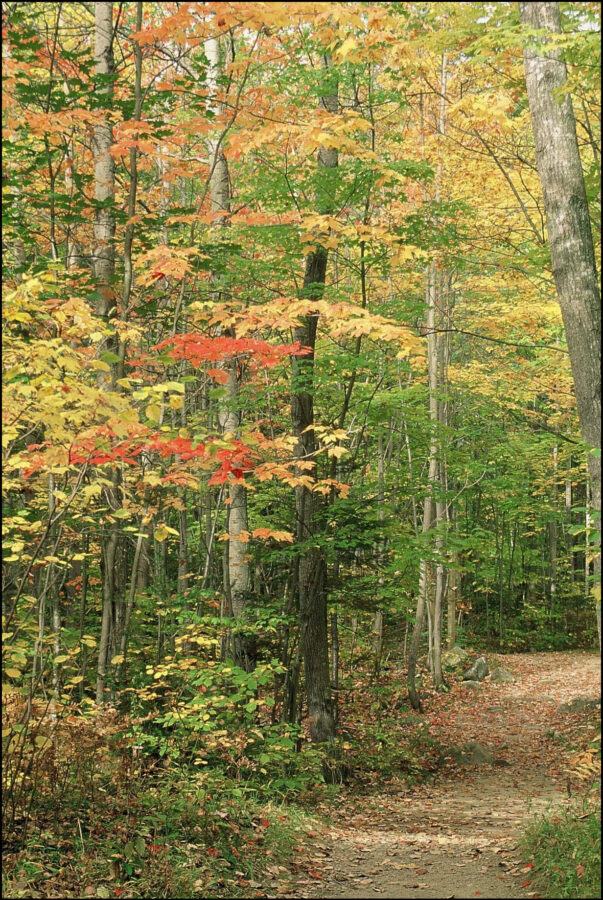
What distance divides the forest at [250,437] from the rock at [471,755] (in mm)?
32

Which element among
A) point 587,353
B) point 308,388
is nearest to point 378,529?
point 308,388

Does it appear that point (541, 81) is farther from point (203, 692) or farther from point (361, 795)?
point (361, 795)

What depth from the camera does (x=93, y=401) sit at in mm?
4152

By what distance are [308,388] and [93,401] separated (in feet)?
13.6

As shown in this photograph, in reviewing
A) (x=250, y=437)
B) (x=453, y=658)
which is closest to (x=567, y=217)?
(x=250, y=437)

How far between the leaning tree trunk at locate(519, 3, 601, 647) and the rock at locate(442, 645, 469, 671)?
1342 cm

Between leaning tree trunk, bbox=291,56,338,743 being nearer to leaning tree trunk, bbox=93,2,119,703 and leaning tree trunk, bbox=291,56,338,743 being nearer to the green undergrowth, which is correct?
leaning tree trunk, bbox=93,2,119,703

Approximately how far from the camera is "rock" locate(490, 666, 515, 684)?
671 inches

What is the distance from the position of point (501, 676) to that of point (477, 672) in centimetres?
57

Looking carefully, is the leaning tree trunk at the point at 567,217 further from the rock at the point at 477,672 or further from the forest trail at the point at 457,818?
the rock at the point at 477,672

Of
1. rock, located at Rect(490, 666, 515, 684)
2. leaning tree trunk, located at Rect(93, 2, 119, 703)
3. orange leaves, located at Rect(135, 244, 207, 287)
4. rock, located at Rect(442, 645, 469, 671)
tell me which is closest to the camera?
orange leaves, located at Rect(135, 244, 207, 287)

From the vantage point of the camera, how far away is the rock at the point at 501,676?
17.0 meters

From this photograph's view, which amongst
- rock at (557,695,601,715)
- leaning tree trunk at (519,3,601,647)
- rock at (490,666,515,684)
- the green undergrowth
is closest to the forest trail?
rock at (557,695,601,715)

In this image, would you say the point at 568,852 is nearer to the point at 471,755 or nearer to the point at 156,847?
the point at 156,847
